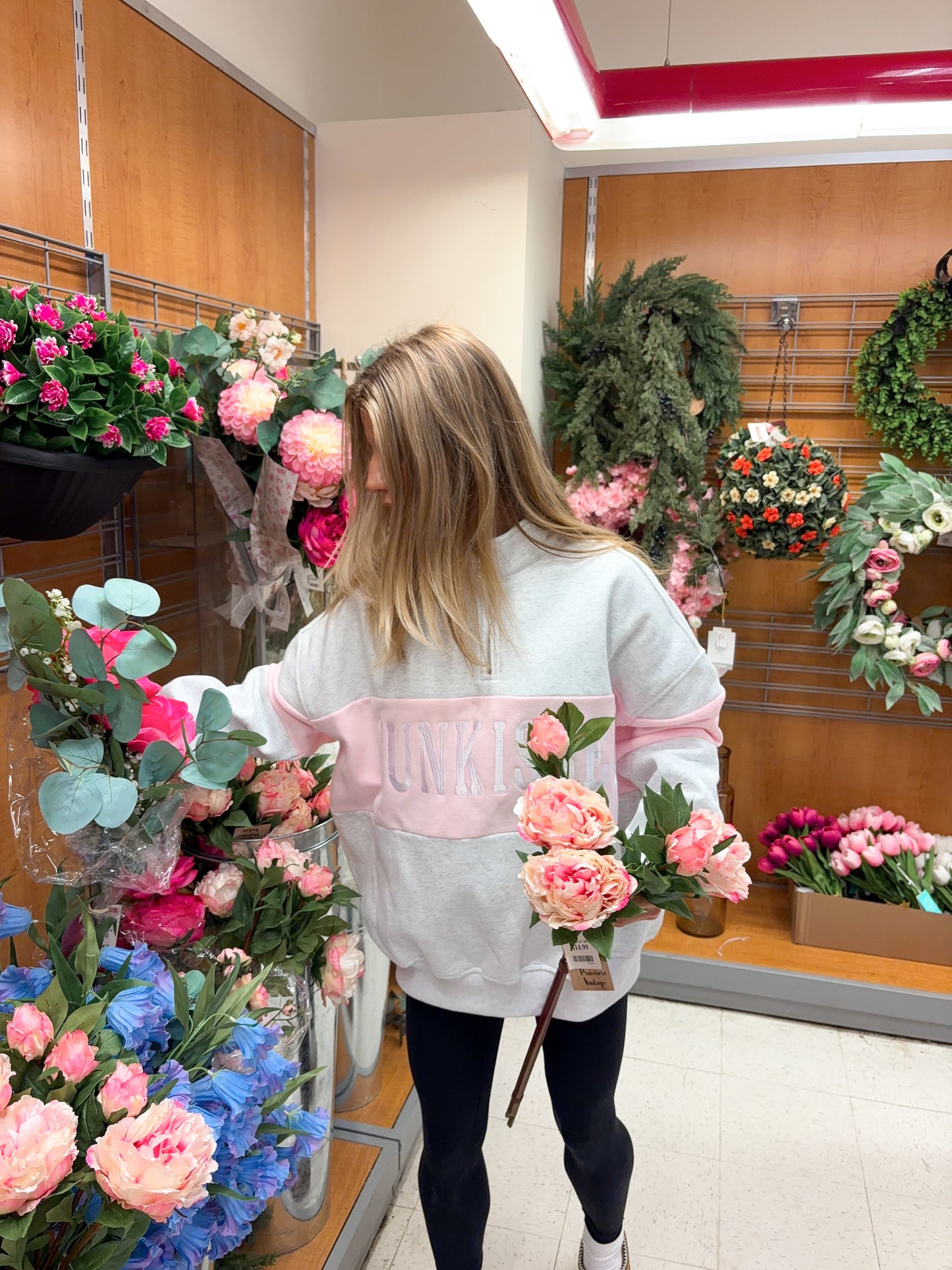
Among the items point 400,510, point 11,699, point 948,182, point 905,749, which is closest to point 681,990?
point 905,749

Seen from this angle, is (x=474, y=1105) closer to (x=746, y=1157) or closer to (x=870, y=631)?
(x=746, y=1157)

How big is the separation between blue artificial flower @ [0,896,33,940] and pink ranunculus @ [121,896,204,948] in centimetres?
23

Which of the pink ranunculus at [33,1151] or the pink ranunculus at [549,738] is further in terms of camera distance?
the pink ranunculus at [549,738]

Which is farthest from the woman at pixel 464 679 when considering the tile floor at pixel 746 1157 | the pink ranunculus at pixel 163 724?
the tile floor at pixel 746 1157

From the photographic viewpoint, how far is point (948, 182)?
253 centimetres

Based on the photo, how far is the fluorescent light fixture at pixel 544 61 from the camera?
1.52 m

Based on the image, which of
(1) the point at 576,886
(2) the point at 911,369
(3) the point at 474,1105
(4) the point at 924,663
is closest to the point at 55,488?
(1) the point at 576,886

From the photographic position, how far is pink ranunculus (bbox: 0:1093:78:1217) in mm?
696

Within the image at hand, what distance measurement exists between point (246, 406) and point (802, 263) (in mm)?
1842

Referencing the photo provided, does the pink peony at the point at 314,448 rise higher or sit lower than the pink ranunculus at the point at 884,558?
higher

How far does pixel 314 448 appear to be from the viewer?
4.91 ft

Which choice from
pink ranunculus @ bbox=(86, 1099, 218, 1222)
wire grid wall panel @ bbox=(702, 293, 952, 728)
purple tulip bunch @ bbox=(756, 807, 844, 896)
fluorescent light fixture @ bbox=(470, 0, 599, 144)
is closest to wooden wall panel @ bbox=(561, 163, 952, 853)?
wire grid wall panel @ bbox=(702, 293, 952, 728)

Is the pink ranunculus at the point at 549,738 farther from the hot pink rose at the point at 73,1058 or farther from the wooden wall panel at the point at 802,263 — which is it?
the wooden wall panel at the point at 802,263

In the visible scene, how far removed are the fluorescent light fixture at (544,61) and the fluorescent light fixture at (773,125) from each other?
0.25 ft
